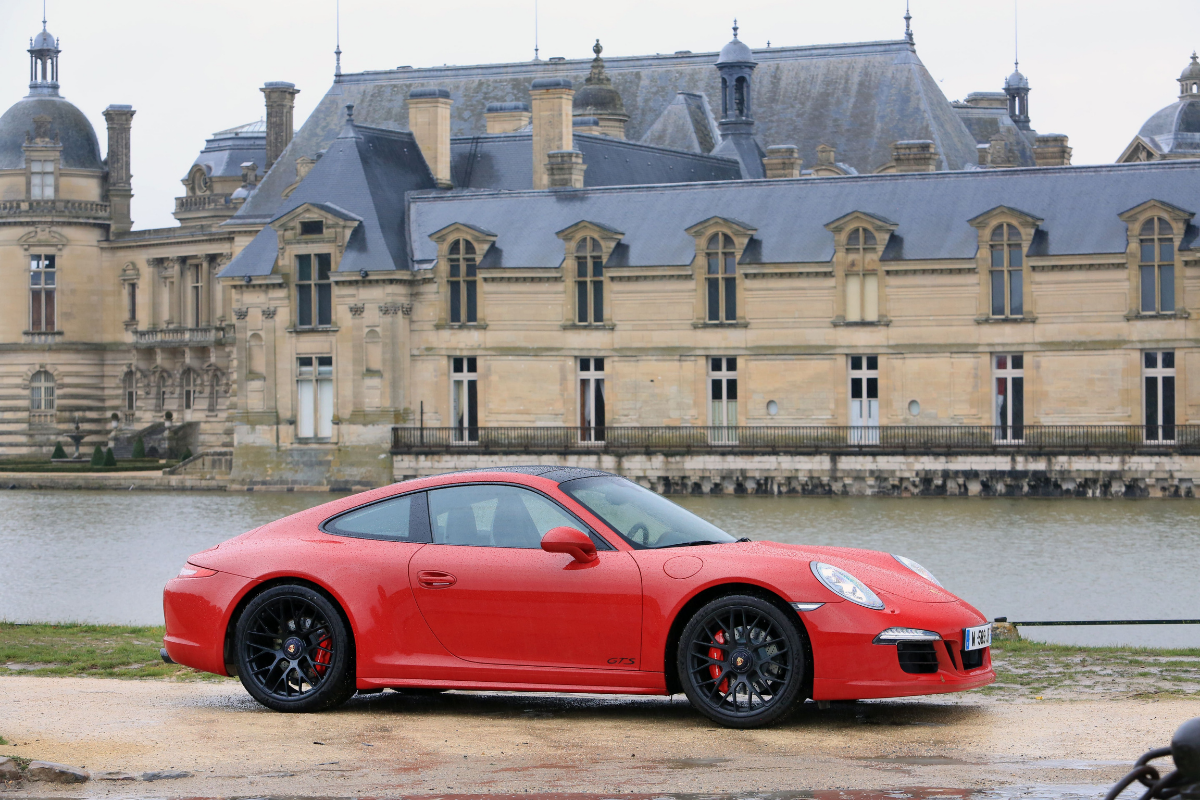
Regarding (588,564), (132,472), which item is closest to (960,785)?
(588,564)

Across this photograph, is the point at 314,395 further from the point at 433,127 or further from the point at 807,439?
the point at 807,439

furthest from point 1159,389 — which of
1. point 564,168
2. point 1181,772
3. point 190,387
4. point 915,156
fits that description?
point 1181,772

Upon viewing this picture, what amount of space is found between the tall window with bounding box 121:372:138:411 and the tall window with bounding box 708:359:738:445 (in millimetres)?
34723

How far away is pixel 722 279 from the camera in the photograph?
51.1 m

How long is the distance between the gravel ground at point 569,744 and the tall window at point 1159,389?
37.6 meters

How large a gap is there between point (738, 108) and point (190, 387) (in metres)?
26.1

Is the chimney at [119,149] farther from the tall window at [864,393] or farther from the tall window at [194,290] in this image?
the tall window at [864,393]

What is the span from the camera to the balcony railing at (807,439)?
153 ft

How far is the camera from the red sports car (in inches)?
396

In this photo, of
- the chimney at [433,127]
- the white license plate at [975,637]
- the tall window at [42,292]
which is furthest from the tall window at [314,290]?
the white license plate at [975,637]

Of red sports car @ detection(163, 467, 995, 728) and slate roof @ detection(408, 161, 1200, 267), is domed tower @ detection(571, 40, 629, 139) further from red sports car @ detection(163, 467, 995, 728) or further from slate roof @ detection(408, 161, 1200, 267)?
red sports car @ detection(163, 467, 995, 728)

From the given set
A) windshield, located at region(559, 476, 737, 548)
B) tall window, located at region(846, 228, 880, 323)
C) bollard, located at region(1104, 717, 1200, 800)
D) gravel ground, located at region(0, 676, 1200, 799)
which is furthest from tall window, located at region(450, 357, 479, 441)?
bollard, located at region(1104, 717, 1200, 800)

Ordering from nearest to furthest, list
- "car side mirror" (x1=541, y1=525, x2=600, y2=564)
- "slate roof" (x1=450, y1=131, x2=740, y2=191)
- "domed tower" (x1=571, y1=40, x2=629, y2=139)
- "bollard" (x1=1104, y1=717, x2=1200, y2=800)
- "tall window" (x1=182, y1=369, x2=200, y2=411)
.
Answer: "bollard" (x1=1104, y1=717, x2=1200, y2=800), "car side mirror" (x1=541, y1=525, x2=600, y2=564), "slate roof" (x1=450, y1=131, x2=740, y2=191), "domed tower" (x1=571, y1=40, x2=629, y2=139), "tall window" (x1=182, y1=369, x2=200, y2=411)

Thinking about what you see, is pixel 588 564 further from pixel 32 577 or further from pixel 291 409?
pixel 291 409
